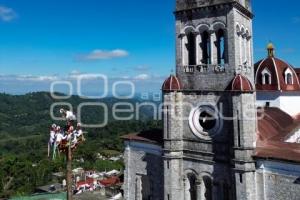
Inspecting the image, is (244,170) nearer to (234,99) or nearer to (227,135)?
(227,135)

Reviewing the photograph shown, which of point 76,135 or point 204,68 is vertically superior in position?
point 204,68

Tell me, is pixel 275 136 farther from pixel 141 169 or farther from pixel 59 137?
pixel 59 137

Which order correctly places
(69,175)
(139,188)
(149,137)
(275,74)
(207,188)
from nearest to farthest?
(69,175), (207,188), (149,137), (139,188), (275,74)

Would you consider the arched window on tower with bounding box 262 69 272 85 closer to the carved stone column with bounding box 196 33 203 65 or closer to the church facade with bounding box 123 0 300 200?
the church facade with bounding box 123 0 300 200

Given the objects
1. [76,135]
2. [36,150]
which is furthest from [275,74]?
[36,150]

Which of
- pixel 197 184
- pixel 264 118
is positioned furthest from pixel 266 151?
pixel 264 118

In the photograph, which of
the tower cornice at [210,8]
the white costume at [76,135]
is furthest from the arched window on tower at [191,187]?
the white costume at [76,135]

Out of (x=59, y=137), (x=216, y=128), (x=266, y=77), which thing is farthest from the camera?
(x=266, y=77)
